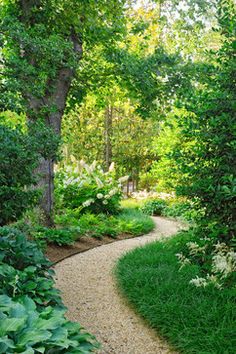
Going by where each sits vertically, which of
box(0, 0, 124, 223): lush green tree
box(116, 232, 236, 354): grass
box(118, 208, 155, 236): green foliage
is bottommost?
box(118, 208, 155, 236): green foliage

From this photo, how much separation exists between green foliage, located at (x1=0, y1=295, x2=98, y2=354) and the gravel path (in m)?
1.10

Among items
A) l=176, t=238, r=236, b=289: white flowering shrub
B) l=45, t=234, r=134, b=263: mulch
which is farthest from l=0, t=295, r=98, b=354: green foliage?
l=45, t=234, r=134, b=263: mulch

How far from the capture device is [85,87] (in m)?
7.84

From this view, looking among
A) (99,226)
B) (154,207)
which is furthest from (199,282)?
(154,207)

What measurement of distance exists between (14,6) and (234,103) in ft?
13.4

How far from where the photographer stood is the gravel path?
321 centimetres

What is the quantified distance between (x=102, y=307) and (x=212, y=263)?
1.37 meters

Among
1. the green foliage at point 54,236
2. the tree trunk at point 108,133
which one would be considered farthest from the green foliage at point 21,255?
the tree trunk at point 108,133

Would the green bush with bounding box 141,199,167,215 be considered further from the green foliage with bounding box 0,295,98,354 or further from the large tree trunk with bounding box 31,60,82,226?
the green foliage with bounding box 0,295,98,354

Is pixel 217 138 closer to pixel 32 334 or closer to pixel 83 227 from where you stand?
pixel 32 334

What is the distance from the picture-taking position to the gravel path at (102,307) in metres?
3.21

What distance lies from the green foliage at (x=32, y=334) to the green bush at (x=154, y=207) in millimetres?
9297

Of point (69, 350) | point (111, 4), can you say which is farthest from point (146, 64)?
point (69, 350)

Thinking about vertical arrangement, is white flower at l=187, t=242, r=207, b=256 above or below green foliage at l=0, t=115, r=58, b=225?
below
